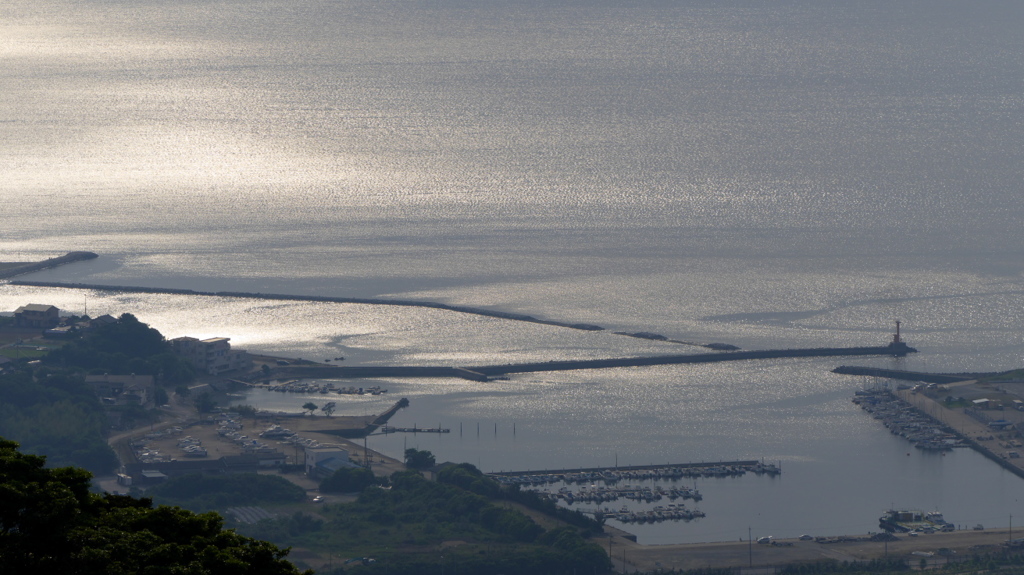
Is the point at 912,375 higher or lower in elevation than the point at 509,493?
higher

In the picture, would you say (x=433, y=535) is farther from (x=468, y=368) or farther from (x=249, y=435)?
(x=468, y=368)

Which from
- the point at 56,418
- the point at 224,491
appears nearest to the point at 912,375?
the point at 224,491

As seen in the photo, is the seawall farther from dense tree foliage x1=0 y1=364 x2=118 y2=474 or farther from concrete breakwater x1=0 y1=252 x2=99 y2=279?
dense tree foliage x1=0 y1=364 x2=118 y2=474

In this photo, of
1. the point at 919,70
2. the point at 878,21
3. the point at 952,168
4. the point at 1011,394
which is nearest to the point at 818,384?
the point at 1011,394

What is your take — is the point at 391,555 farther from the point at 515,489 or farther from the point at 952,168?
the point at 952,168

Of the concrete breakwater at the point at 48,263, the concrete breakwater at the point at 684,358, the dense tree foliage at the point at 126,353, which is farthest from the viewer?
the concrete breakwater at the point at 48,263

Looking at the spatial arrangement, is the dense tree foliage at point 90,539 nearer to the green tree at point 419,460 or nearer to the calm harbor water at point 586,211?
the calm harbor water at point 586,211

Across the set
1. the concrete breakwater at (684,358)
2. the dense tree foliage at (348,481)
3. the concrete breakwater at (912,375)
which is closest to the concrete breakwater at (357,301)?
the concrete breakwater at (684,358)
